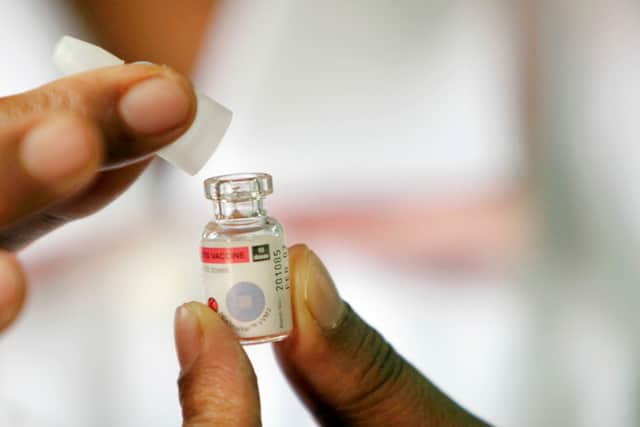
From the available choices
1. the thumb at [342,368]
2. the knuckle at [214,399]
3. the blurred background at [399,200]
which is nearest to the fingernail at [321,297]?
the thumb at [342,368]

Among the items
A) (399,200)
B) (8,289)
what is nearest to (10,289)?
(8,289)

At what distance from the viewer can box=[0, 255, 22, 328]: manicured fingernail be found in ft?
1.73

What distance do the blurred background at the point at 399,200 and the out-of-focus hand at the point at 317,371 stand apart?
2.24 ft

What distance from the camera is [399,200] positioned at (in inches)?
60.9

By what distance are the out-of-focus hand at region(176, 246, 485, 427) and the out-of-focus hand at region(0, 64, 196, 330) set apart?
181 millimetres

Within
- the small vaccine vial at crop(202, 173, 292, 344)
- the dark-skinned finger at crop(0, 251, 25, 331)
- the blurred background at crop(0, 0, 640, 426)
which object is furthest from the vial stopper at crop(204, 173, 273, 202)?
the blurred background at crop(0, 0, 640, 426)

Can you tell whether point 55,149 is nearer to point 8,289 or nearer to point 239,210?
point 8,289

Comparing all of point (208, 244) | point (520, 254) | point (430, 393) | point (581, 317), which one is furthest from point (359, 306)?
point (208, 244)

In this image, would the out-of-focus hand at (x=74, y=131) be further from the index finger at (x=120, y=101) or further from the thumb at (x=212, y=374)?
the thumb at (x=212, y=374)

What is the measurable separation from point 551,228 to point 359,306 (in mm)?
455

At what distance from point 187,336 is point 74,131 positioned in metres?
0.24

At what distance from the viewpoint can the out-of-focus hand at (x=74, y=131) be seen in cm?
55

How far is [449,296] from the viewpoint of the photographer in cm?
153

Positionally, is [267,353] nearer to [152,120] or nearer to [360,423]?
[360,423]
